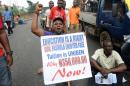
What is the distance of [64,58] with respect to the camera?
5.63m

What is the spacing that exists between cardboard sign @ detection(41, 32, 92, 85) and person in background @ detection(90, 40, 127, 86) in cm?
54

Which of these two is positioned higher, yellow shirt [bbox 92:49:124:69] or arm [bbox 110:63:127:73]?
yellow shirt [bbox 92:49:124:69]

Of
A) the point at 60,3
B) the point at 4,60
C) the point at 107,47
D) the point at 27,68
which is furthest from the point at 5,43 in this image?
the point at 27,68

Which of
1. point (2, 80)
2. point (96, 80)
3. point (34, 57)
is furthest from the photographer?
point (34, 57)

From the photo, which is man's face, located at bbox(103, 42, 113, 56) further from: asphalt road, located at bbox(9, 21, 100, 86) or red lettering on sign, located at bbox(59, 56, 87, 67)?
asphalt road, located at bbox(9, 21, 100, 86)

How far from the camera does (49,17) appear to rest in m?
10.1

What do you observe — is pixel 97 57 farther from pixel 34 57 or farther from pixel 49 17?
pixel 34 57

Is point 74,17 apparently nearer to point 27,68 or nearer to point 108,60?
point 27,68

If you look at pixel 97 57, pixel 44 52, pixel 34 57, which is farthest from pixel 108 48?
pixel 34 57

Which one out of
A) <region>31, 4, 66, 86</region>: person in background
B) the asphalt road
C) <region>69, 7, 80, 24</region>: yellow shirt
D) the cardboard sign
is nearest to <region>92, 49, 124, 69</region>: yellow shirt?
the cardboard sign

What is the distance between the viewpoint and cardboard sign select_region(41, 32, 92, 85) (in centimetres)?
549

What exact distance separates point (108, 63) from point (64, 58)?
3.12ft

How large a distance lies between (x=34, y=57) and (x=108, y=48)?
20.4 feet

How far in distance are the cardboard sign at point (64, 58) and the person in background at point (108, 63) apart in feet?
1.77
